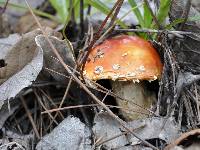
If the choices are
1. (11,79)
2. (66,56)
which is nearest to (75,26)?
(66,56)

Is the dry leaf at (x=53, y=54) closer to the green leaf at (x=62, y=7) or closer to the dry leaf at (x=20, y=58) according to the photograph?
the dry leaf at (x=20, y=58)

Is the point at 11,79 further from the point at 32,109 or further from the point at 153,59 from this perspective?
the point at 153,59

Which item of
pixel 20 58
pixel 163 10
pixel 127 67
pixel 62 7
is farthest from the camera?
pixel 62 7

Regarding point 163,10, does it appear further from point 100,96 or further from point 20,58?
point 20,58

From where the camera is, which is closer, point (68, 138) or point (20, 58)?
point (68, 138)

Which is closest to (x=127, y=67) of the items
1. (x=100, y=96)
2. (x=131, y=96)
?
(x=131, y=96)

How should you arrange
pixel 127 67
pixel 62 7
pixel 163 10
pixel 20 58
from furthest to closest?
1. pixel 62 7
2. pixel 20 58
3. pixel 163 10
4. pixel 127 67

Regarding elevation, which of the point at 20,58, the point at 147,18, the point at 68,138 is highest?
the point at 147,18

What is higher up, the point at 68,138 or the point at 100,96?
the point at 100,96
